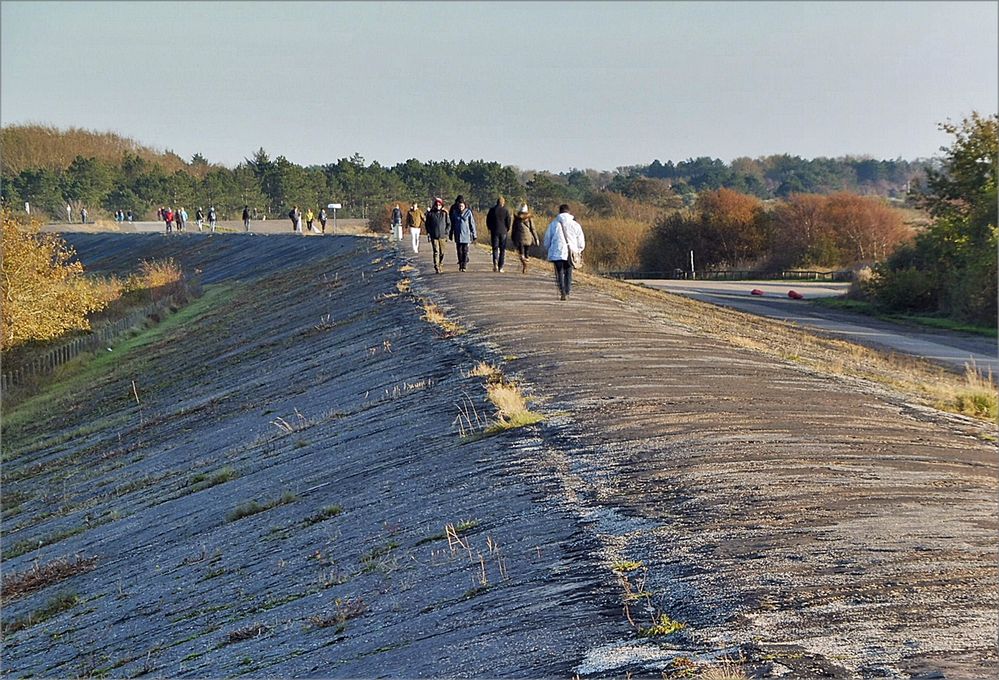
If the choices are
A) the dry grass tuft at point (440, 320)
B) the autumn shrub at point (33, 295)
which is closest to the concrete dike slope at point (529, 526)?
the dry grass tuft at point (440, 320)

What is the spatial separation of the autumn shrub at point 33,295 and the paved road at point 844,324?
22.4 meters

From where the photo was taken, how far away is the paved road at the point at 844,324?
30750 millimetres

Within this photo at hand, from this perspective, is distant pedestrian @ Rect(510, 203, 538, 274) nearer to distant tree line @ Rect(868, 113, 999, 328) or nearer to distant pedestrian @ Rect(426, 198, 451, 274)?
distant pedestrian @ Rect(426, 198, 451, 274)

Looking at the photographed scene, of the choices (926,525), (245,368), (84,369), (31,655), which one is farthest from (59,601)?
(84,369)

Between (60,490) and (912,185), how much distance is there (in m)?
40.5

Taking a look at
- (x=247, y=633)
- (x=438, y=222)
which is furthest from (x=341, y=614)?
(x=438, y=222)

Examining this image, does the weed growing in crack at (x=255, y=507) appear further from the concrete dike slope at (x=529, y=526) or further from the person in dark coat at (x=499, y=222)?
the person in dark coat at (x=499, y=222)

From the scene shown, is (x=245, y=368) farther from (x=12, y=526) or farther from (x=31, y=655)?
(x=31, y=655)

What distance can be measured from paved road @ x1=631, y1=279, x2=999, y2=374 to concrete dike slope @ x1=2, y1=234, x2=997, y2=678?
50.1ft

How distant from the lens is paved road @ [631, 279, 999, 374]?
30750mm

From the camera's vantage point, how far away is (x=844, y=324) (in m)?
39.0

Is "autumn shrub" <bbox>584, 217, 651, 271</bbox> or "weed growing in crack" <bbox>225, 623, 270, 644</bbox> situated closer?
"weed growing in crack" <bbox>225, 623, 270, 644</bbox>

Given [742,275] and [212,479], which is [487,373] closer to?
[212,479]

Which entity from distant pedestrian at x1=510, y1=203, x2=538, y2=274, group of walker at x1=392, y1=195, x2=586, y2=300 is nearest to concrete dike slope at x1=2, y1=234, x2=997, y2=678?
group of walker at x1=392, y1=195, x2=586, y2=300
